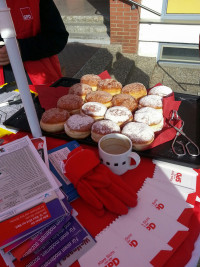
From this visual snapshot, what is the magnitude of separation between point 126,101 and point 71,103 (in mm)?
356

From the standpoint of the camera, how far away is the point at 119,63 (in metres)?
3.65

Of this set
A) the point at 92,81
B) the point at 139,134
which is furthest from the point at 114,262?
the point at 92,81

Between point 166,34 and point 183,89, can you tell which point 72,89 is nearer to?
point 183,89

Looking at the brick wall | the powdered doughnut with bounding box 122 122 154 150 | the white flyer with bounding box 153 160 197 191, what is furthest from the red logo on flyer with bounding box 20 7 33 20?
the brick wall

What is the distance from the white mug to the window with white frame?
3.37 metres

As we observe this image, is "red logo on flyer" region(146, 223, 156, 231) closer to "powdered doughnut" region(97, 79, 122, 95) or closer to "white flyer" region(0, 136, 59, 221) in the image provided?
"white flyer" region(0, 136, 59, 221)

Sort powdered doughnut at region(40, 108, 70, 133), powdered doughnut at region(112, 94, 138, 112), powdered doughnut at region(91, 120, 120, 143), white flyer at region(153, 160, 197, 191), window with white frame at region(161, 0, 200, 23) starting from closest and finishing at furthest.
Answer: white flyer at region(153, 160, 197, 191) < powdered doughnut at region(91, 120, 120, 143) < powdered doughnut at region(40, 108, 70, 133) < powdered doughnut at region(112, 94, 138, 112) < window with white frame at region(161, 0, 200, 23)

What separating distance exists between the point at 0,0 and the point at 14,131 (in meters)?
0.73

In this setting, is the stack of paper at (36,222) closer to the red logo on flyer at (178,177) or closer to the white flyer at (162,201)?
the white flyer at (162,201)

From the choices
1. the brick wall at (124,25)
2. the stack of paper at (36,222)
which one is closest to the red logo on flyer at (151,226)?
the stack of paper at (36,222)

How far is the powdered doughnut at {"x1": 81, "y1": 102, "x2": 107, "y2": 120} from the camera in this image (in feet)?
3.90

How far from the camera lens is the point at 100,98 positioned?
131 cm

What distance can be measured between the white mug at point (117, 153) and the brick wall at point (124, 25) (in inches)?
130

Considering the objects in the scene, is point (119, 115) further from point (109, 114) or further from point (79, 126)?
point (79, 126)
